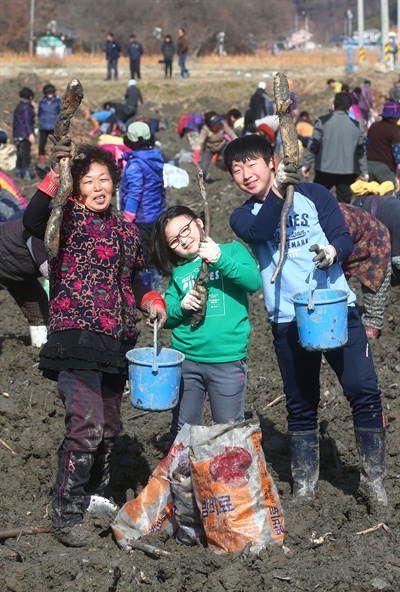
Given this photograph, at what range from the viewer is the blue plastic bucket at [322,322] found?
4125mm

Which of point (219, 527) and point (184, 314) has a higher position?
point (184, 314)

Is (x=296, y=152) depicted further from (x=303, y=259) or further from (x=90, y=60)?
(x=90, y=60)

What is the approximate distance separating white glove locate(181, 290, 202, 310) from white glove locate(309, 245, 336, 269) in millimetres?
555

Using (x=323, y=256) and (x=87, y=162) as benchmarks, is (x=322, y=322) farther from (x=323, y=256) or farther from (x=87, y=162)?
(x=87, y=162)

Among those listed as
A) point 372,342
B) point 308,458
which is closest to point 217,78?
point 372,342

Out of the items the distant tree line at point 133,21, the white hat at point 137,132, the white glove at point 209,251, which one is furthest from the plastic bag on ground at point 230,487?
the distant tree line at point 133,21

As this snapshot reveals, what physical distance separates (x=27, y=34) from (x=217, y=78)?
3208 centimetres

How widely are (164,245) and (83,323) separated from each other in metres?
0.57

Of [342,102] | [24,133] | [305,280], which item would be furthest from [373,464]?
[24,133]

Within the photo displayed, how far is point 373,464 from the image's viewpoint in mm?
4445

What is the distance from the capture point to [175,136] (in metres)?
24.2

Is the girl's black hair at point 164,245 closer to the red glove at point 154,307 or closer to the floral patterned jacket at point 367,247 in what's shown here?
the red glove at point 154,307

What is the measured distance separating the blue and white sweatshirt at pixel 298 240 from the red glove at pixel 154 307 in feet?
1.59

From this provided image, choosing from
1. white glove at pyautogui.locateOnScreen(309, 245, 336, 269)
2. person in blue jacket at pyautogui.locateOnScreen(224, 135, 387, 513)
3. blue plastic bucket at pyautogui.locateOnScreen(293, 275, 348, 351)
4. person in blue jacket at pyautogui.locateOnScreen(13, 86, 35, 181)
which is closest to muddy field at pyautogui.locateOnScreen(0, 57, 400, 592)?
person in blue jacket at pyautogui.locateOnScreen(224, 135, 387, 513)
